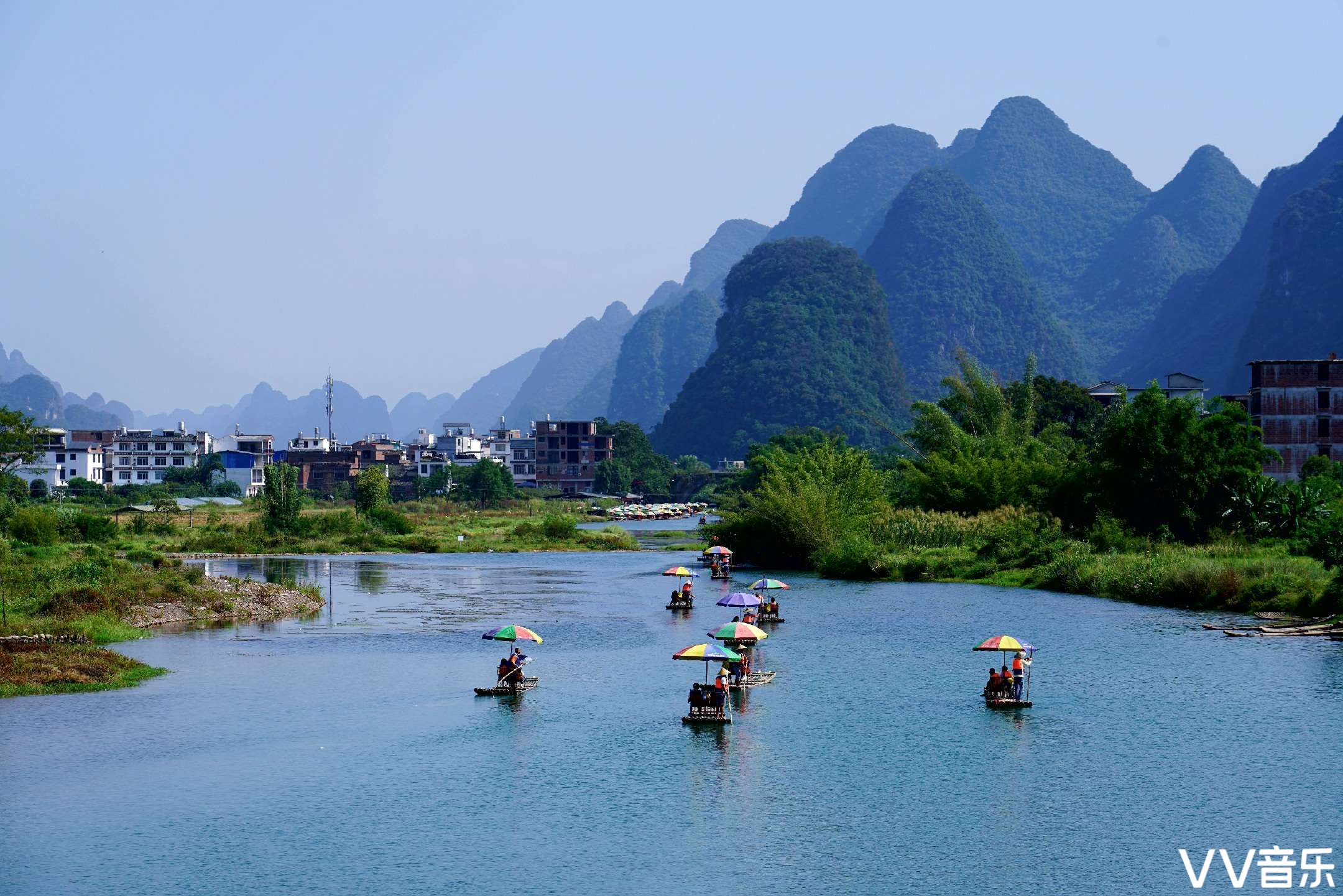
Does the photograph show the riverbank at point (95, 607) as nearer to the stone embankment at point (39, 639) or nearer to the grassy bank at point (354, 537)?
the stone embankment at point (39, 639)

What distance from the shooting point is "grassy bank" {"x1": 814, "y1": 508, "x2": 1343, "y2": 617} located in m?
44.0

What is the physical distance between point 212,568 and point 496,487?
7103 centimetres

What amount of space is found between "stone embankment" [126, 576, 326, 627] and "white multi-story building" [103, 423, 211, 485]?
115 meters

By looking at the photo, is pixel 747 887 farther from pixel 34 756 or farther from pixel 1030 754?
pixel 34 756

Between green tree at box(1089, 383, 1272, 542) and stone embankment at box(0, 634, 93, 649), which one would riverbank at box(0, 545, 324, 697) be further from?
green tree at box(1089, 383, 1272, 542)

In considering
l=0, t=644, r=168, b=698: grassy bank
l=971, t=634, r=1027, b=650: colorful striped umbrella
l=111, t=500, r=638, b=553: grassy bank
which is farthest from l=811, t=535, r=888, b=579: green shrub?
l=0, t=644, r=168, b=698: grassy bank

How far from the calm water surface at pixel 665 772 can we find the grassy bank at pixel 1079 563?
19.3 ft

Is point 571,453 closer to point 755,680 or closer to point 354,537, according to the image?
point 354,537

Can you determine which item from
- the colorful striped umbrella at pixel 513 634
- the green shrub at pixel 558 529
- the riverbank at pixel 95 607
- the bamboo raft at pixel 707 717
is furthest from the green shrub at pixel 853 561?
the bamboo raft at pixel 707 717

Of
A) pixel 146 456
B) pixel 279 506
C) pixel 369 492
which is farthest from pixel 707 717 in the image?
pixel 146 456

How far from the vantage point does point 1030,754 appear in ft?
84.1

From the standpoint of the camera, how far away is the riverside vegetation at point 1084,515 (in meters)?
47.2

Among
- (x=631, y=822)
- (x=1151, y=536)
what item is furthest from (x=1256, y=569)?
(x=631, y=822)

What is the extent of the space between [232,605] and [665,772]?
27.6m
